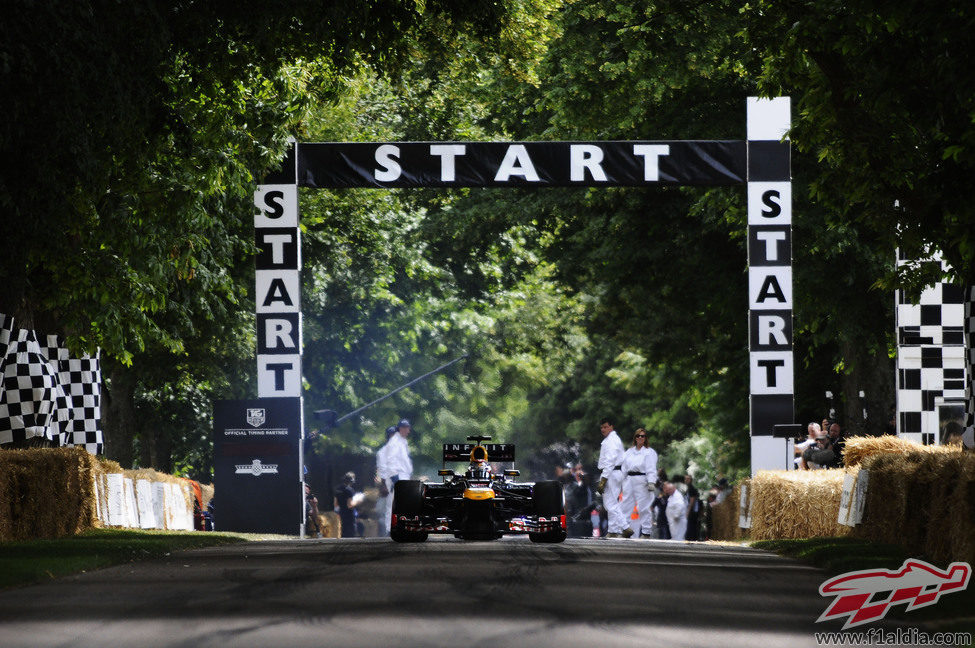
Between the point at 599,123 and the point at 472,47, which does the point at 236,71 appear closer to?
the point at 472,47

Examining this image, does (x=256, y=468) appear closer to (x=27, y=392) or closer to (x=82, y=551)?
(x=27, y=392)

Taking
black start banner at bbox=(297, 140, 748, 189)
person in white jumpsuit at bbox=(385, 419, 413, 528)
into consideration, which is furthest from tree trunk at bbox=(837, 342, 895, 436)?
person in white jumpsuit at bbox=(385, 419, 413, 528)

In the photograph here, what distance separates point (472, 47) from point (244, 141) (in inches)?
141

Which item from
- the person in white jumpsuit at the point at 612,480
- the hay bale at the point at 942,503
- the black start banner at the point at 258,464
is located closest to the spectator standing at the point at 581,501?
the person in white jumpsuit at the point at 612,480

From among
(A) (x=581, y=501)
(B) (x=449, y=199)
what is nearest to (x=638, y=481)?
(A) (x=581, y=501)

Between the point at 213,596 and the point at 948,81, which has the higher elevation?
the point at 948,81

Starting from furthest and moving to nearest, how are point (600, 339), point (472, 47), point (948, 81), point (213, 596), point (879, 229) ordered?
point (600, 339) → point (472, 47) → point (879, 229) → point (948, 81) → point (213, 596)

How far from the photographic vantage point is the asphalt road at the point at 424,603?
8.05 meters

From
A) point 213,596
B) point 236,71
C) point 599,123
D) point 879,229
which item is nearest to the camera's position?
point 213,596

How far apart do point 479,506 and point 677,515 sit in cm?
1895

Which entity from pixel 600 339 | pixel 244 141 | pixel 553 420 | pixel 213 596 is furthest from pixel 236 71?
pixel 553 420

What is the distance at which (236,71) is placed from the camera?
18.5 metres

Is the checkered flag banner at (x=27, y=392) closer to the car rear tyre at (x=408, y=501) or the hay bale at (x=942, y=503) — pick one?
the car rear tyre at (x=408, y=501)

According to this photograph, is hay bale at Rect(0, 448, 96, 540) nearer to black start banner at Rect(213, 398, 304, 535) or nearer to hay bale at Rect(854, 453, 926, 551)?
black start banner at Rect(213, 398, 304, 535)
